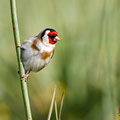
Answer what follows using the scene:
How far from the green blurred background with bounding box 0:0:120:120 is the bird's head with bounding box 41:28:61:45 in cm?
41

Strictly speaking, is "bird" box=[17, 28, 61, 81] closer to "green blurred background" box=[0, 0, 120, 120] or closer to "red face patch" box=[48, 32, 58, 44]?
"red face patch" box=[48, 32, 58, 44]

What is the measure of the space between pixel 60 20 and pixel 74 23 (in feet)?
0.71

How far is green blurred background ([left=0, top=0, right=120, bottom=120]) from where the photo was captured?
5.88ft

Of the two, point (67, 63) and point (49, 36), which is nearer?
point (49, 36)

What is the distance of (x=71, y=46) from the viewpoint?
1851 mm

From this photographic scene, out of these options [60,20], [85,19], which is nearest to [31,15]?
[60,20]

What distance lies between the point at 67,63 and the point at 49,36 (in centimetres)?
44


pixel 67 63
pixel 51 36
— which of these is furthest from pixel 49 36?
pixel 67 63

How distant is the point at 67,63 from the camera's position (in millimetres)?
1789

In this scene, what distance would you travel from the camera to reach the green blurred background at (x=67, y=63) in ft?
5.88

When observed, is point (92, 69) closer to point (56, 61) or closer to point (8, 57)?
point (56, 61)

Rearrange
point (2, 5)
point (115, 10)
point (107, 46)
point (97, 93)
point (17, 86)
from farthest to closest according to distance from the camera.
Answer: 1. point (2, 5)
2. point (17, 86)
3. point (97, 93)
4. point (115, 10)
5. point (107, 46)

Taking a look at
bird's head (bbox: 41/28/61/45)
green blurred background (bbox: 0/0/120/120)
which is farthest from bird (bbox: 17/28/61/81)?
green blurred background (bbox: 0/0/120/120)

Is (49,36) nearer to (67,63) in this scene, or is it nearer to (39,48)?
(39,48)
